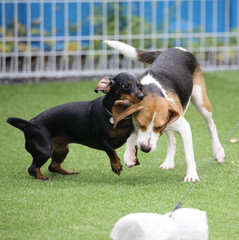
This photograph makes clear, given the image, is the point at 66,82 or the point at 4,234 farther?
the point at 66,82

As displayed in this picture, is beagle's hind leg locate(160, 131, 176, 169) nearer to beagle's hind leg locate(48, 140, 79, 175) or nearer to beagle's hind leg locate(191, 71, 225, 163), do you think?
beagle's hind leg locate(191, 71, 225, 163)

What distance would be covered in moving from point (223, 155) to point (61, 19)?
671cm

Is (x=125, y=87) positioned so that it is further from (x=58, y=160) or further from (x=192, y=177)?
(x=58, y=160)

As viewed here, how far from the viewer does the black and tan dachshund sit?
555cm

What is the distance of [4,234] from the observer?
4.19 meters

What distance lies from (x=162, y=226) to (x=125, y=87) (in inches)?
78.4

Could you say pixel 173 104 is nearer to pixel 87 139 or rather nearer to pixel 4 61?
pixel 87 139

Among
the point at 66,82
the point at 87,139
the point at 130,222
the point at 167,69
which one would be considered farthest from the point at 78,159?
the point at 66,82

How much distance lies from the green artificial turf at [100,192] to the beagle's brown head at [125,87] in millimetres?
818

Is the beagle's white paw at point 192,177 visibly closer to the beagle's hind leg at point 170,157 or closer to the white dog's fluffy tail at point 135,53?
the beagle's hind leg at point 170,157

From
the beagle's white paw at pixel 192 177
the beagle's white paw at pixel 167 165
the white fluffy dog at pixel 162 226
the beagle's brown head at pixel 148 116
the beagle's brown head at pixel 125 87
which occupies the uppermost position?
the beagle's brown head at pixel 125 87

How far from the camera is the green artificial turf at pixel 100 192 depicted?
432 cm

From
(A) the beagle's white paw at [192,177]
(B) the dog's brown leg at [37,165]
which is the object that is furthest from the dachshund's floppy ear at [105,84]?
(A) the beagle's white paw at [192,177]

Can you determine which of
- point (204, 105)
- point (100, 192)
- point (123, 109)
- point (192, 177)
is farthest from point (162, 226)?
point (204, 105)
